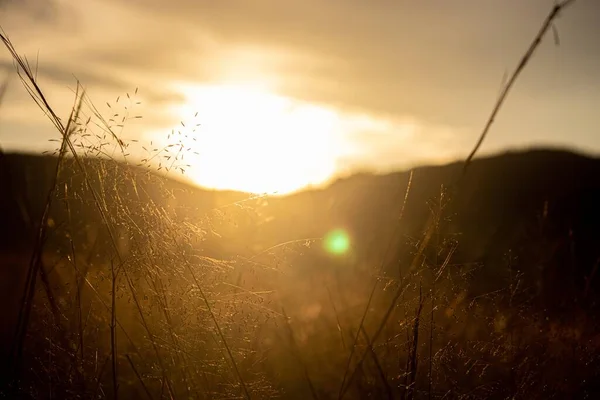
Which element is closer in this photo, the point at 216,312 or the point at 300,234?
the point at 216,312

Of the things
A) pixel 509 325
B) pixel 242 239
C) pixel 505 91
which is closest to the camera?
pixel 505 91

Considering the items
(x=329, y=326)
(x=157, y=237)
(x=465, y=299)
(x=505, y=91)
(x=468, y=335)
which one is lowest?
(x=329, y=326)

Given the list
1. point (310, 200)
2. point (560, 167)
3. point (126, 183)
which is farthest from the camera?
point (560, 167)

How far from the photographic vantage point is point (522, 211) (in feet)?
45.1

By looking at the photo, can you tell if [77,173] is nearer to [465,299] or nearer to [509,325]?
[465,299]

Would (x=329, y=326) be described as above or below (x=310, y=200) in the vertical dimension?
below

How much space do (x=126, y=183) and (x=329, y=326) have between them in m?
1.97

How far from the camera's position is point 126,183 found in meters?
2.29

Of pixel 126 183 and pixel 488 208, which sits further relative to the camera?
pixel 488 208

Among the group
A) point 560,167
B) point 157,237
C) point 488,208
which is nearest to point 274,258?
point 157,237

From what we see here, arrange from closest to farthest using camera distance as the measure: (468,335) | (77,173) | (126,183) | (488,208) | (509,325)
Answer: (77,173) < (126,183) < (509,325) < (468,335) < (488,208)

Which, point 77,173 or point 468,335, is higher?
point 77,173

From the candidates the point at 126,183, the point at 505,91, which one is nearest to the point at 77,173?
the point at 126,183

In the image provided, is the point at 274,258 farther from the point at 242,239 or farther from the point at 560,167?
the point at 560,167
